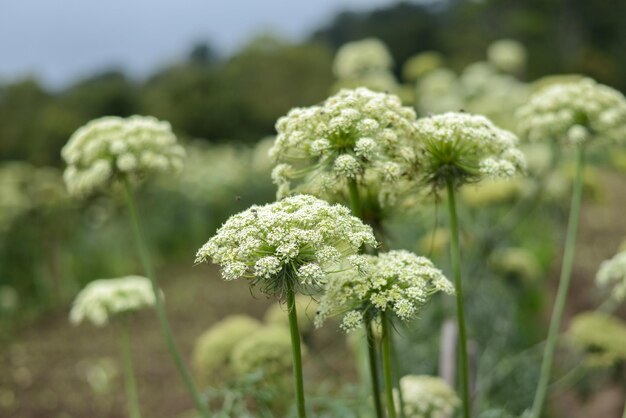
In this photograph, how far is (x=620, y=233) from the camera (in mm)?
12992

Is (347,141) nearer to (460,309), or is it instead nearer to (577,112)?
(460,309)

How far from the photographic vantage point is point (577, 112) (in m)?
2.80

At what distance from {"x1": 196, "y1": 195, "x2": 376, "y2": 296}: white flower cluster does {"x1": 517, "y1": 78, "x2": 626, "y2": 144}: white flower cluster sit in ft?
4.86

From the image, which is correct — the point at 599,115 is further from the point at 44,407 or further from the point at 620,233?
the point at 620,233

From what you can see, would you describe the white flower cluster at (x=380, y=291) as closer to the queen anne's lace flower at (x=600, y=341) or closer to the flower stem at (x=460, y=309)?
the flower stem at (x=460, y=309)

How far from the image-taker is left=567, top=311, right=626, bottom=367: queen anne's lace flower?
4.31 meters

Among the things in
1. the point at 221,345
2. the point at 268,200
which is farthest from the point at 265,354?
→ the point at 268,200

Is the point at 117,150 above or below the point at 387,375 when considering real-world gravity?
above

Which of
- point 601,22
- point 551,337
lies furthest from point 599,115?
point 601,22

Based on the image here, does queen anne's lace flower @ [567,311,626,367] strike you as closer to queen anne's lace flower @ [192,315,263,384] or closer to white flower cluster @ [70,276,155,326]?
queen anne's lace flower @ [192,315,263,384]

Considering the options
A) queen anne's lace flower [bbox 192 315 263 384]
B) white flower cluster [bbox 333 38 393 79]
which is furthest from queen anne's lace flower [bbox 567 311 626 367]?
white flower cluster [bbox 333 38 393 79]

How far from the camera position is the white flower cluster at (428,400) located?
8.77 ft

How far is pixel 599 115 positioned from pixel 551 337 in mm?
976

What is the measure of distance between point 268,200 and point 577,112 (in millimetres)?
14877
